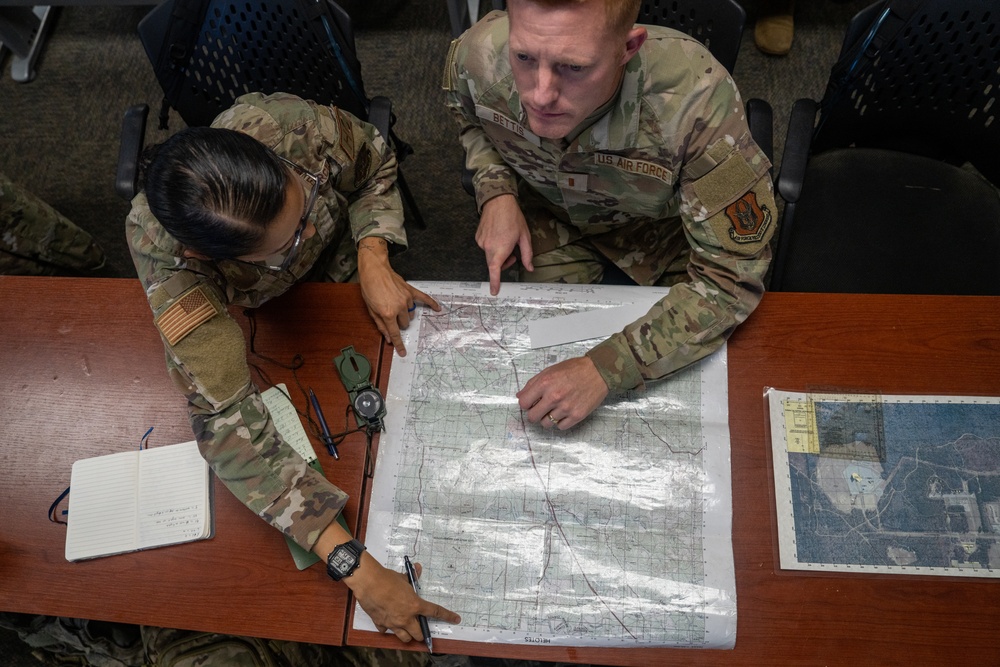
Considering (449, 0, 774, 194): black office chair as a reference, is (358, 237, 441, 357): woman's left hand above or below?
below

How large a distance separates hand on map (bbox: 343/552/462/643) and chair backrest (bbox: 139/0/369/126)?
100 centimetres

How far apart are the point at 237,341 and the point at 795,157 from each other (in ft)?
3.58

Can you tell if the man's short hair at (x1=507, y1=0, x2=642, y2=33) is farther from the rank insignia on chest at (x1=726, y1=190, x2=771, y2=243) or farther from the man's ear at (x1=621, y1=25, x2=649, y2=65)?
the rank insignia on chest at (x1=726, y1=190, x2=771, y2=243)

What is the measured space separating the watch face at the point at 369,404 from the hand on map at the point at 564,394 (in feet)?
0.81

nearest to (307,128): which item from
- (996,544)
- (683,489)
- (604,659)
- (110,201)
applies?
(683,489)

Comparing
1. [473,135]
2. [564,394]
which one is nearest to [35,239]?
[473,135]

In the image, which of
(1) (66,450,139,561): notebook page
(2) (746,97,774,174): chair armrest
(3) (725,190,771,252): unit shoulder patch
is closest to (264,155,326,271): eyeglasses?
(1) (66,450,139,561): notebook page

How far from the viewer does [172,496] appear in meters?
1.23

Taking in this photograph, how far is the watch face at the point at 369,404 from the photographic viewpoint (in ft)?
4.00

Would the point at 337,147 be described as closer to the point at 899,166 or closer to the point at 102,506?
the point at 102,506

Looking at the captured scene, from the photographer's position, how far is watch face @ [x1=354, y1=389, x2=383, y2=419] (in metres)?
1.22

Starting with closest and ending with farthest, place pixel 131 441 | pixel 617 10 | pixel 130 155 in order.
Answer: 1. pixel 617 10
2. pixel 131 441
3. pixel 130 155

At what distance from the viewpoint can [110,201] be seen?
95.7 inches

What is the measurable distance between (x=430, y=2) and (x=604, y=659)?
2289mm
